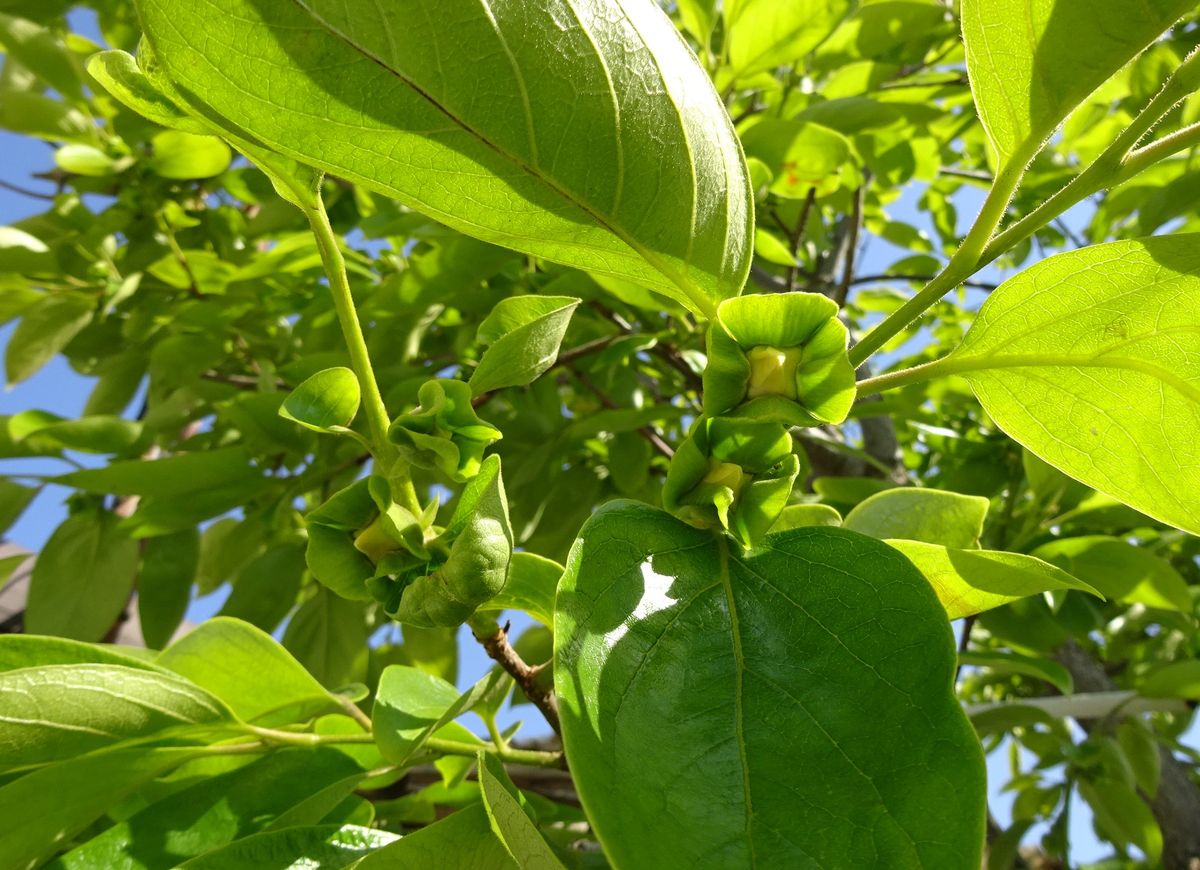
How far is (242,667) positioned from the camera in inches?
26.8

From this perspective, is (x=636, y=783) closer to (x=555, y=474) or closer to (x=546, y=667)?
(x=546, y=667)

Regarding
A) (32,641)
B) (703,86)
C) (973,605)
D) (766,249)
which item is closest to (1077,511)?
(766,249)

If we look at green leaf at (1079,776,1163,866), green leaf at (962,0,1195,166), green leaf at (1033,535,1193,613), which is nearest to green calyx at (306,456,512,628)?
green leaf at (962,0,1195,166)

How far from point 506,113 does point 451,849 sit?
40cm

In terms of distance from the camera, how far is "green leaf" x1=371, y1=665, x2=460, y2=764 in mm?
529

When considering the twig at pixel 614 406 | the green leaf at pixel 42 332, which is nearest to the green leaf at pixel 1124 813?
the twig at pixel 614 406

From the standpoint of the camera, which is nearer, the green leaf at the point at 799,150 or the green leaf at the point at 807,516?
the green leaf at the point at 807,516

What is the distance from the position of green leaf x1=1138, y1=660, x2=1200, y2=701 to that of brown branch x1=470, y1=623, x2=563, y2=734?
1.08 meters

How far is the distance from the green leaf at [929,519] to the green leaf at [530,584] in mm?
207

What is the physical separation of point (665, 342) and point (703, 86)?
33.0 inches

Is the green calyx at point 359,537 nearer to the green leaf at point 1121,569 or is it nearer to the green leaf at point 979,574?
the green leaf at point 979,574

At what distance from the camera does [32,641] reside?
0.58 meters

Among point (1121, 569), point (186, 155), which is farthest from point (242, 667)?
point (186, 155)

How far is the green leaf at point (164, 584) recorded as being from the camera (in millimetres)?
1298
